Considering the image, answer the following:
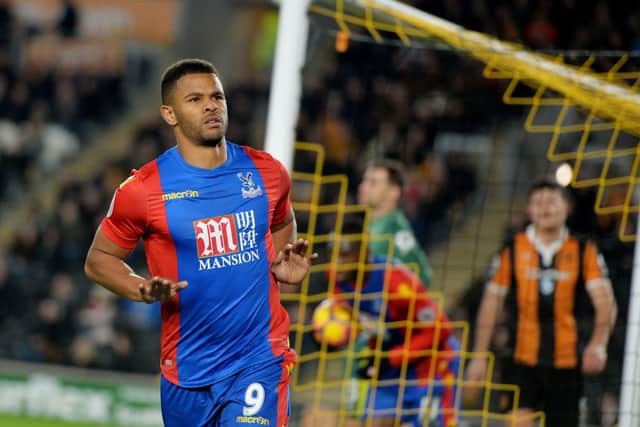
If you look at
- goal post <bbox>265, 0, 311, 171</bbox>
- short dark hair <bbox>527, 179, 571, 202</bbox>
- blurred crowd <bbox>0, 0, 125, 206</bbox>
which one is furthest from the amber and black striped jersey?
blurred crowd <bbox>0, 0, 125, 206</bbox>

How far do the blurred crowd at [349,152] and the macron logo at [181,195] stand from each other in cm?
821

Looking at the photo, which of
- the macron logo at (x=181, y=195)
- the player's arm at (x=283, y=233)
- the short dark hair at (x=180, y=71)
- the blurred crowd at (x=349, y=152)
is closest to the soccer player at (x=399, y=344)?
the player's arm at (x=283, y=233)

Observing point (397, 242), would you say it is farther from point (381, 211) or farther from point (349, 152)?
point (349, 152)

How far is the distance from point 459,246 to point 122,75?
757 centimetres

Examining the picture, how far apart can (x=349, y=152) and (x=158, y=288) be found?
10.8m

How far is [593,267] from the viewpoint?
764 centimetres

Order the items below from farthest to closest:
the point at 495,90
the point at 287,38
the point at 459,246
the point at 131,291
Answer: the point at 459,246
the point at 495,90
the point at 287,38
the point at 131,291

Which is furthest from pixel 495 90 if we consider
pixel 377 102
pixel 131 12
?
pixel 131 12

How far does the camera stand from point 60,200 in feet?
A: 54.6

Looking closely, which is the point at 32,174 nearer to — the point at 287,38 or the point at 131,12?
the point at 131,12

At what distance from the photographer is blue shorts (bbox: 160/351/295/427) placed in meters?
4.81

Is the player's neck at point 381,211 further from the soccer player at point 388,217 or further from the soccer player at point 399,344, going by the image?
the soccer player at point 399,344

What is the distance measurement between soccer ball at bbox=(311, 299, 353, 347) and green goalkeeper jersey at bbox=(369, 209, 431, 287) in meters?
0.93

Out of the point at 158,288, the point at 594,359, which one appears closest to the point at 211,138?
the point at 158,288
